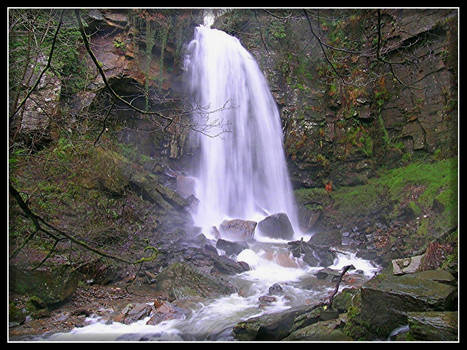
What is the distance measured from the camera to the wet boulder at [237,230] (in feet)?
22.5

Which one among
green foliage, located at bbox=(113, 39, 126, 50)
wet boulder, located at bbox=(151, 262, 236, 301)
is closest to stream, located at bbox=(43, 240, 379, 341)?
wet boulder, located at bbox=(151, 262, 236, 301)

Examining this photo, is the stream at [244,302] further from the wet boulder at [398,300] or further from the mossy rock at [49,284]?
the wet boulder at [398,300]

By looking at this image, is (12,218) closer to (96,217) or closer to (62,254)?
(62,254)

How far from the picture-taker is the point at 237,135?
909cm

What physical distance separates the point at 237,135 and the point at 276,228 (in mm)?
3224

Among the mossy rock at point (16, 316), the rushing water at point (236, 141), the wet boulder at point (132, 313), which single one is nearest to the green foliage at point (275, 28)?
the rushing water at point (236, 141)

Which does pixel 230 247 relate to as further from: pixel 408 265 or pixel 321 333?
pixel 321 333

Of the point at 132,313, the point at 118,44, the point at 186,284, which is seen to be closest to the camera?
the point at 132,313

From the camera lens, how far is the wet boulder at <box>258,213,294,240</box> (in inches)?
286

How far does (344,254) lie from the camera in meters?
6.22

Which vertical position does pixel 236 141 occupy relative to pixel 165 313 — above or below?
above

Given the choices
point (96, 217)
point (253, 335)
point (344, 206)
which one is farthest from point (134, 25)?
point (253, 335)

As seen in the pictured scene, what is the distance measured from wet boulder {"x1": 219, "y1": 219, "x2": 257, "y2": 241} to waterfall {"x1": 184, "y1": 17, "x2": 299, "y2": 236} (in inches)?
42.8

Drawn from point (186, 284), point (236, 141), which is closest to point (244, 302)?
point (186, 284)
